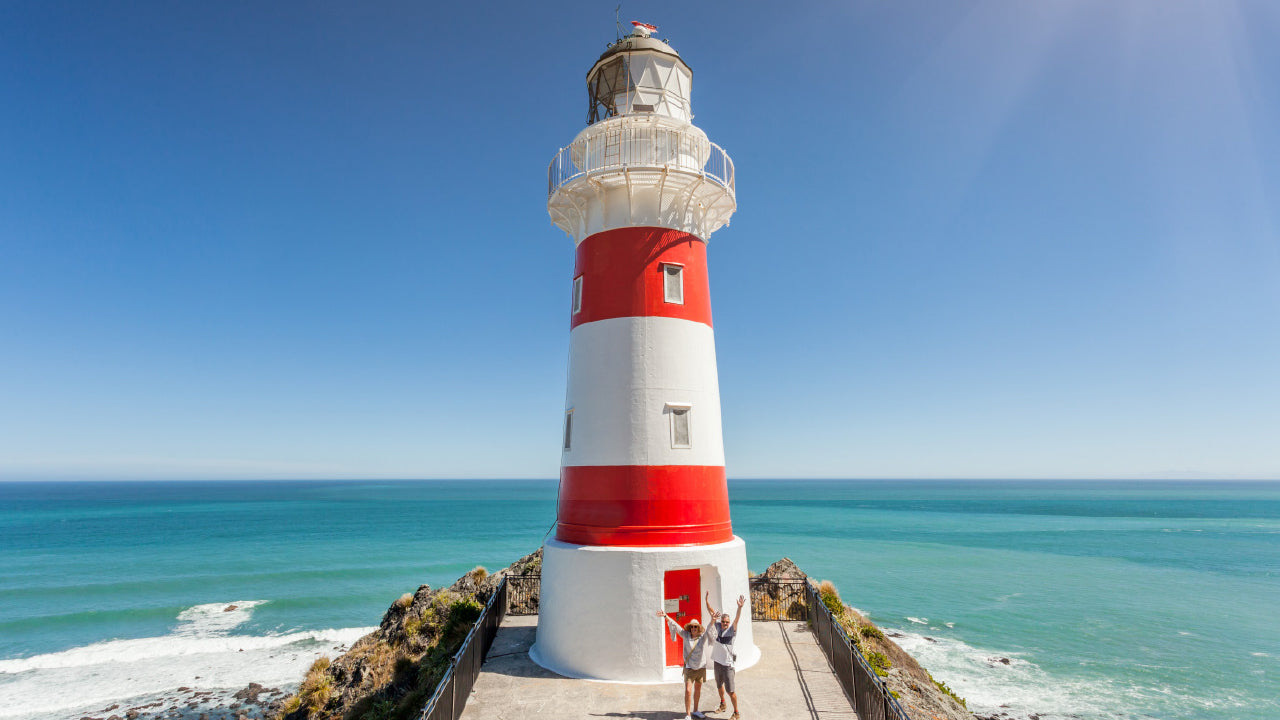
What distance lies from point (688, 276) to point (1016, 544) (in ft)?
177

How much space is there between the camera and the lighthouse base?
9000 mm

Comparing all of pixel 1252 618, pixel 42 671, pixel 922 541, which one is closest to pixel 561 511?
pixel 42 671

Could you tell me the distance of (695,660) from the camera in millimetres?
7469

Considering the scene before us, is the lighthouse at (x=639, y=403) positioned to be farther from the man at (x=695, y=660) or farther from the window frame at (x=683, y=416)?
the man at (x=695, y=660)

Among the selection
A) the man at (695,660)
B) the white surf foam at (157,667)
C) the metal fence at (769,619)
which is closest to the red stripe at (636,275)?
the man at (695,660)

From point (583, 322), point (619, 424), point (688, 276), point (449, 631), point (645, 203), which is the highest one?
point (645, 203)

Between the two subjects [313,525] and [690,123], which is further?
[313,525]

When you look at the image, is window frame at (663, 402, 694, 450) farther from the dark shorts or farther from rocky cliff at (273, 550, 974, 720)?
rocky cliff at (273, 550, 974, 720)

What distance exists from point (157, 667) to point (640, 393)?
75.4ft

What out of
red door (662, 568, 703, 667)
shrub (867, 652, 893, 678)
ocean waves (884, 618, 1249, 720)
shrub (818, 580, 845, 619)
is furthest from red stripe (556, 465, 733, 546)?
ocean waves (884, 618, 1249, 720)

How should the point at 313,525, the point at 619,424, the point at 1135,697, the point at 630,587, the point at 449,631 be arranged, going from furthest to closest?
1. the point at 313,525
2. the point at 1135,697
3. the point at 449,631
4. the point at 619,424
5. the point at 630,587

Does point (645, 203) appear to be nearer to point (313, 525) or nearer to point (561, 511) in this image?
point (561, 511)

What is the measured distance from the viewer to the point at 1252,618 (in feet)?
87.1

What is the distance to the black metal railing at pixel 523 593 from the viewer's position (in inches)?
522
